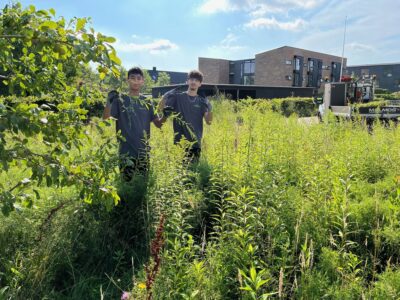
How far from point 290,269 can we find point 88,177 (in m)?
1.66

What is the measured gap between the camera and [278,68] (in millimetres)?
45125

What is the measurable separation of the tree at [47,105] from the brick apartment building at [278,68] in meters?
45.1

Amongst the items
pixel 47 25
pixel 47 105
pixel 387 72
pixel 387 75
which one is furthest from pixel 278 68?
pixel 47 25

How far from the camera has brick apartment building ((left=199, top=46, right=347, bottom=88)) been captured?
148 ft

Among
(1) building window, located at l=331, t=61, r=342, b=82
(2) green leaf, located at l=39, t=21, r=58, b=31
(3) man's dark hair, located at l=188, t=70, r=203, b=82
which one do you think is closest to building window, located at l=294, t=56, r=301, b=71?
(1) building window, located at l=331, t=61, r=342, b=82

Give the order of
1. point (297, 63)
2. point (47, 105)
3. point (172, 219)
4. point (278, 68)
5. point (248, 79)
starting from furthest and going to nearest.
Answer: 1. point (248, 79)
2. point (297, 63)
3. point (278, 68)
4. point (172, 219)
5. point (47, 105)

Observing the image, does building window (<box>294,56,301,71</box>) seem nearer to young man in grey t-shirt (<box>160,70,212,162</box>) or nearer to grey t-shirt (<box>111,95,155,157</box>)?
young man in grey t-shirt (<box>160,70,212,162</box>)

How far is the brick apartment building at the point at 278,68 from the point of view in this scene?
A: 45.0 m

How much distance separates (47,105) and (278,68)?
46436 mm

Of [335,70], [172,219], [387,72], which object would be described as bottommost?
[172,219]

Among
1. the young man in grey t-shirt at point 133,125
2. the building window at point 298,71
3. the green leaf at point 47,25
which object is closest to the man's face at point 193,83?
the young man in grey t-shirt at point 133,125

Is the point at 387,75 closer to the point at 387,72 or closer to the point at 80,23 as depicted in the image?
the point at 387,72

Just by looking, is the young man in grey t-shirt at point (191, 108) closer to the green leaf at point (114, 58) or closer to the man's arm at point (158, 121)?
the man's arm at point (158, 121)

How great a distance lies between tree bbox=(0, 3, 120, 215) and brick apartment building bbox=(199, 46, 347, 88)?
148 feet
